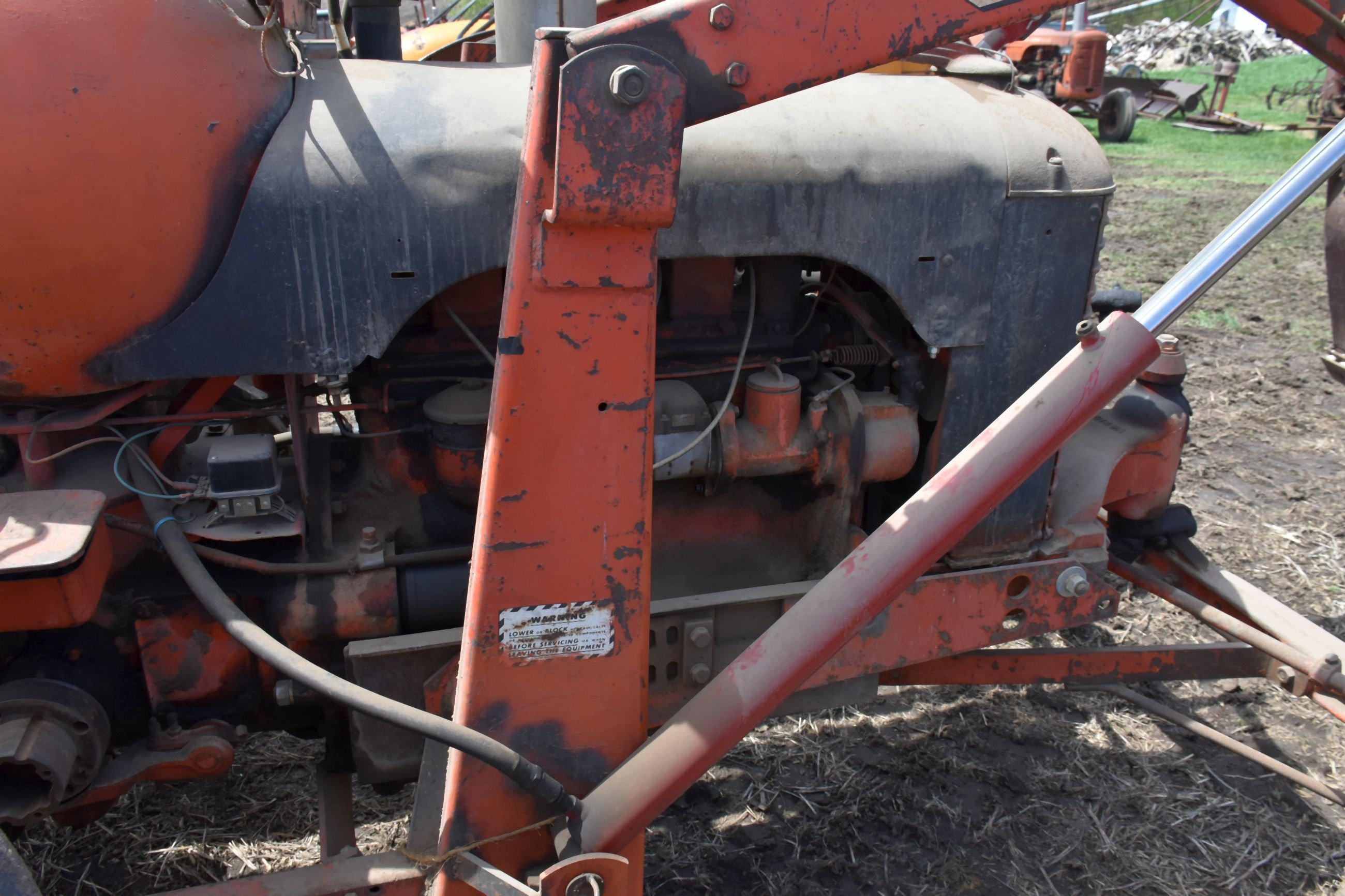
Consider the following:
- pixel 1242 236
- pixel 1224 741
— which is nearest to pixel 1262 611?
pixel 1224 741

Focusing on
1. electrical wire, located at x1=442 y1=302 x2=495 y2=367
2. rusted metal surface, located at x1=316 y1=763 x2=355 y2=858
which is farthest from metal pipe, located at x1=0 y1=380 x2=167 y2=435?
rusted metal surface, located at x1=316 y1=763 x2=355 y2=858

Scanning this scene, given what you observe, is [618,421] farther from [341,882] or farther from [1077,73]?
[1077,73]

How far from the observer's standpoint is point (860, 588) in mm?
1702

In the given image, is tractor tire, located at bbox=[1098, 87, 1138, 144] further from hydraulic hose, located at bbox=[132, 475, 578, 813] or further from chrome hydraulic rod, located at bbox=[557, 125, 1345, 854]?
hydraulic hose, located at bbox=[132, 475, 578, 813]

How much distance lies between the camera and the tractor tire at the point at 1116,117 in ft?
46.9

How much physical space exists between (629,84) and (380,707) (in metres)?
1.00

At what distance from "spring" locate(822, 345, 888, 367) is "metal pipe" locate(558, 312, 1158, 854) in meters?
0.71

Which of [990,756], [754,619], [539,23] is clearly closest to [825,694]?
[754,619]

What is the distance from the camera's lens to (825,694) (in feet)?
7.79

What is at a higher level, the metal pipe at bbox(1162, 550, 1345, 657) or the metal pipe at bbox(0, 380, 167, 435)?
the metal pipe at bbox(0, 380, 167, 435)

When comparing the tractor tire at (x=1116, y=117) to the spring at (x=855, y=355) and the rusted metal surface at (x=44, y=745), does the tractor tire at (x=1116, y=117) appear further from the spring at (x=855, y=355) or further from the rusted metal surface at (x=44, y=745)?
the rusted metal surface at (x=44, y=745)

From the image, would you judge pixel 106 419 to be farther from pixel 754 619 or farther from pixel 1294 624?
pixel 1294 624

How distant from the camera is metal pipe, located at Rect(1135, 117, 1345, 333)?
5.96 feet

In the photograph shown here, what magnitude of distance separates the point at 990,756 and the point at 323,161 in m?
2.38
